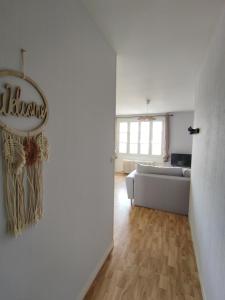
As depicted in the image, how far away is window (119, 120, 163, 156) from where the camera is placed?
22.2ft

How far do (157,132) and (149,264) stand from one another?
5401mm

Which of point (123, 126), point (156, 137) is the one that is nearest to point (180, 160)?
point (156, 137)

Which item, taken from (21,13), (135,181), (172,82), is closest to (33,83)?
(21,13)

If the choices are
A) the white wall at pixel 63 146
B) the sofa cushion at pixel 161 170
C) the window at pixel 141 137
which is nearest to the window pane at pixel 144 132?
the window at pixel 141 137

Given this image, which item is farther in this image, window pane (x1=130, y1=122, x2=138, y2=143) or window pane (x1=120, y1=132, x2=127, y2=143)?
window pane (x1=120, y1=132, x2=127, y2=143)

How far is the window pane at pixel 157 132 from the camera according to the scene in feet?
22.0

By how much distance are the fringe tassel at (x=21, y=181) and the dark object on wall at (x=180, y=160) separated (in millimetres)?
5891

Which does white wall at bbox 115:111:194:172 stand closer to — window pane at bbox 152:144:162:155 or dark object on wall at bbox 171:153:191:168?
dark object on wall at bbox 171:153:191:168

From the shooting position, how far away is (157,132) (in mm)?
6770

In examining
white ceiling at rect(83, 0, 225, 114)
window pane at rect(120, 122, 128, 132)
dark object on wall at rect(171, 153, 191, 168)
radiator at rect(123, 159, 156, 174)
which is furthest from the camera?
window pane at rect(120, 122, 128, 132)

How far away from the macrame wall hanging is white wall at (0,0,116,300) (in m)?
0.06

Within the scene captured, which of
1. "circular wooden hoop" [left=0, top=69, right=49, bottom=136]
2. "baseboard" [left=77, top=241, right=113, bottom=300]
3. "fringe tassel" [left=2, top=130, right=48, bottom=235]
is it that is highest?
"circular wooden hoop" [left=0, top=69, right=49, bottom=136]

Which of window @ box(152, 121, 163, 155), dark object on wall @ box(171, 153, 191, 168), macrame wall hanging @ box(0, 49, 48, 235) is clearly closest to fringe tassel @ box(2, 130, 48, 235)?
macrame wall hanging @ box(0, 49, 48, 235)

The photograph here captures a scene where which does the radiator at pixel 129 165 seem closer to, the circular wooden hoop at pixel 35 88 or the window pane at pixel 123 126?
the window pane at pixel 123 126
